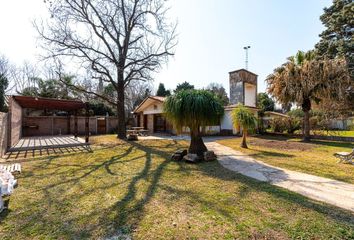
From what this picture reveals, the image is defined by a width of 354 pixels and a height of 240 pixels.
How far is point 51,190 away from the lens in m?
4.48

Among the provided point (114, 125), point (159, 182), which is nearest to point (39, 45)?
point (114, 125)

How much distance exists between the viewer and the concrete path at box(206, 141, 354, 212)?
12.7 ft

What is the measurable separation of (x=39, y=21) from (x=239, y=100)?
693 inches

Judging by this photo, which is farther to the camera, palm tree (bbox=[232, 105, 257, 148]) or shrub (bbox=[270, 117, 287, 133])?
shrub (bbox=[270, 117, 287, 133])

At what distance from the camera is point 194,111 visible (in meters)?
7.35

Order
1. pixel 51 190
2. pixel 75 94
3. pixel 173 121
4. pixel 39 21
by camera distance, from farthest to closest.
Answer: pixel 75 94
pixel 39 21
pixel 173 121
pixel 51 190

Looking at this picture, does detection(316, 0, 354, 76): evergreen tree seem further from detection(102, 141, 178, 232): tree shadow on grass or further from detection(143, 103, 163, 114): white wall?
detection(102, 141, 178, 232): tree shadow on grass

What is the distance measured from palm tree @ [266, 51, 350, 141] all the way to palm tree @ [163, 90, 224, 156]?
26.5ft

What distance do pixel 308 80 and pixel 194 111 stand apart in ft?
30.8

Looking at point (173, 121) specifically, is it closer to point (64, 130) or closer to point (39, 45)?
point (39, 45)

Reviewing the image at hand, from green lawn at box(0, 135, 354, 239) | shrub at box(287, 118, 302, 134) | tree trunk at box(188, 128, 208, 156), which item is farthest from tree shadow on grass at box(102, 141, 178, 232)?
shrub at box(287, 118, 302, 134)

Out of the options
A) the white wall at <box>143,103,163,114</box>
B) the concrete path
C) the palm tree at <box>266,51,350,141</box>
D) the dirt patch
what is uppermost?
the palm tree at <box>266,51,350,141</box>

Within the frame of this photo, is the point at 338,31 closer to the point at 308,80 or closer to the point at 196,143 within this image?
the point at 308,80

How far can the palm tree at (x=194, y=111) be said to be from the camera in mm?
7387
